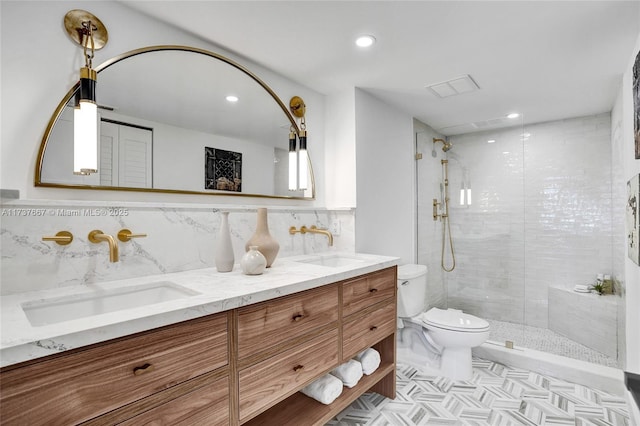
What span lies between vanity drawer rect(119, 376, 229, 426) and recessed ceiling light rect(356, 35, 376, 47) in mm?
1771

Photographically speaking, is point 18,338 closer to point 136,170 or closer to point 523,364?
point 136,170

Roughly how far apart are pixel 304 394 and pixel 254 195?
1.19m

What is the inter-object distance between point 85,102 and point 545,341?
152 inches

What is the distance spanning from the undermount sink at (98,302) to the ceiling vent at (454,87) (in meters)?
2.19

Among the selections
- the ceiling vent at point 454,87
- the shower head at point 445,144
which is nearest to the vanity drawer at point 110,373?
the ceiling vent at point 454,87

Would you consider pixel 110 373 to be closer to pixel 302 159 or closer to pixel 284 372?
pixel 284 372

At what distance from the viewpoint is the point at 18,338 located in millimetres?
771

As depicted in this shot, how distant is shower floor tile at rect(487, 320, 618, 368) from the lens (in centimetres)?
273

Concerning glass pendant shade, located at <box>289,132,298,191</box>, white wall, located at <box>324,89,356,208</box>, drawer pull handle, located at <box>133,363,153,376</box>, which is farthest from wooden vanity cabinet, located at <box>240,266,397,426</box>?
glass pendant shade, located at <box>289,132,298,191</box>

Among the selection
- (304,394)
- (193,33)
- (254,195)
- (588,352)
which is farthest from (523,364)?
(193,33)

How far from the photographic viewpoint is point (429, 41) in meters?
1.82

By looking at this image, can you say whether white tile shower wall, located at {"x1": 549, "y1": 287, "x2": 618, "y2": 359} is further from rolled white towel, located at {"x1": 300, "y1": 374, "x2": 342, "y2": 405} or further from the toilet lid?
rolled white towel, located at {"x1": 300, "y1": 374, "x2": 342, "y2": 405}

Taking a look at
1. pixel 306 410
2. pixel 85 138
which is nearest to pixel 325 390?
pixel 306 410

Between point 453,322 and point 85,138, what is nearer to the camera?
point 85,138
